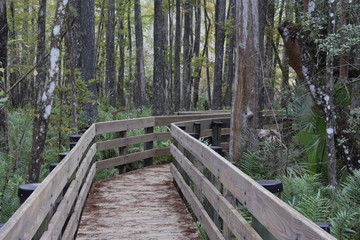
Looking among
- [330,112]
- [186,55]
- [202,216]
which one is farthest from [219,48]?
[202,216]

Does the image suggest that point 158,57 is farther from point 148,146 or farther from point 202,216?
point 202,216

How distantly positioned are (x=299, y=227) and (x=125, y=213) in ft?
15.7

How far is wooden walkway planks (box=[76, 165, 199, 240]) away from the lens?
18.9 ft

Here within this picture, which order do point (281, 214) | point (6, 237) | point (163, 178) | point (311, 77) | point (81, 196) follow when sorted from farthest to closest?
1. point (163, 178)
2. point (311, 77)
3. point (81, 196)
4. point (281, 214)
5. point (6, 237)

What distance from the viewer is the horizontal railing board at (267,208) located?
88.1 inches

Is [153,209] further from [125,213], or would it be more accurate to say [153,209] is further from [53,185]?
[53,185]

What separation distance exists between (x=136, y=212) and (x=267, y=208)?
423cm

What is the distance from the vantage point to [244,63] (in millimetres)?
8664

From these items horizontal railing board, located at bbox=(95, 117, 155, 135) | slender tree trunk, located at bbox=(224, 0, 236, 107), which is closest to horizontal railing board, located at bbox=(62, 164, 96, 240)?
horizontal railing board, located at bbox=(95, 117, 155, 135)

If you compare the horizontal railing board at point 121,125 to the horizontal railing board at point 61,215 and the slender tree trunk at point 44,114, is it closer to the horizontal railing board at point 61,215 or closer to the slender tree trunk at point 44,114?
the slender tree trunk at point 44,114

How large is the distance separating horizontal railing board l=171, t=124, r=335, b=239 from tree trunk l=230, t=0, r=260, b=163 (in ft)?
13.3

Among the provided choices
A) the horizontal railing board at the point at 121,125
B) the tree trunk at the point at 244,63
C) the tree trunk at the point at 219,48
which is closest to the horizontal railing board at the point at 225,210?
the tree trunk at the point at 244,63

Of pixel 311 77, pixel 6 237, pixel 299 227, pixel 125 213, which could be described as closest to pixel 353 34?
pixel 311 77

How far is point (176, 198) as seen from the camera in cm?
774
